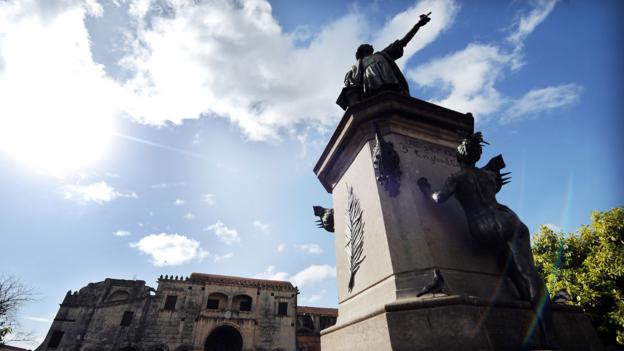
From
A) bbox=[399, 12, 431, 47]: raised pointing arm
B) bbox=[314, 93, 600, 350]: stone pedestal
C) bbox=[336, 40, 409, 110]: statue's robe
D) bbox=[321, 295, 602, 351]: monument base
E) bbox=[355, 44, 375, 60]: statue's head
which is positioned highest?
bbox=[355, 44, 375, 60]: statue's head

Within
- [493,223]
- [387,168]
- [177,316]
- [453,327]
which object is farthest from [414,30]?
[177,316]

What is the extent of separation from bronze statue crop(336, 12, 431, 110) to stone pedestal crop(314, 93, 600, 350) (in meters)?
0.61

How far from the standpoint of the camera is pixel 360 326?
2.18 meters

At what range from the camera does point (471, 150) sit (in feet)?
8.66

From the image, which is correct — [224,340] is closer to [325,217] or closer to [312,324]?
[312,324]

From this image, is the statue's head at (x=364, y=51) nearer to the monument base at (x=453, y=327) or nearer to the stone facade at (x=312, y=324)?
the monument base at (x=453, y=327)

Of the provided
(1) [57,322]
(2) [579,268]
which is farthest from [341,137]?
(1) [57,322]

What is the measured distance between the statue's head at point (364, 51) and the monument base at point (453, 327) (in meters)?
3.58

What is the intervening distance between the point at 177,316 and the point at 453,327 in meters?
28.7

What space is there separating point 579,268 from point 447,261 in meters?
12.7

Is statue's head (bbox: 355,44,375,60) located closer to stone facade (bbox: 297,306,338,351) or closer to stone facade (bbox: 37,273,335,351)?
stone facade (bbox: 37,273,335,351)

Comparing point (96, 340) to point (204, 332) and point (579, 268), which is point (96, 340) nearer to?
point (204, 332)

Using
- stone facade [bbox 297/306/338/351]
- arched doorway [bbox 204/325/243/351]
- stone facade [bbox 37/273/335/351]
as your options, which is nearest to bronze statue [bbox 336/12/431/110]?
stone facade [bbox 37/273/335/351]

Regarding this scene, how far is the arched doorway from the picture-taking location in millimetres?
26141
